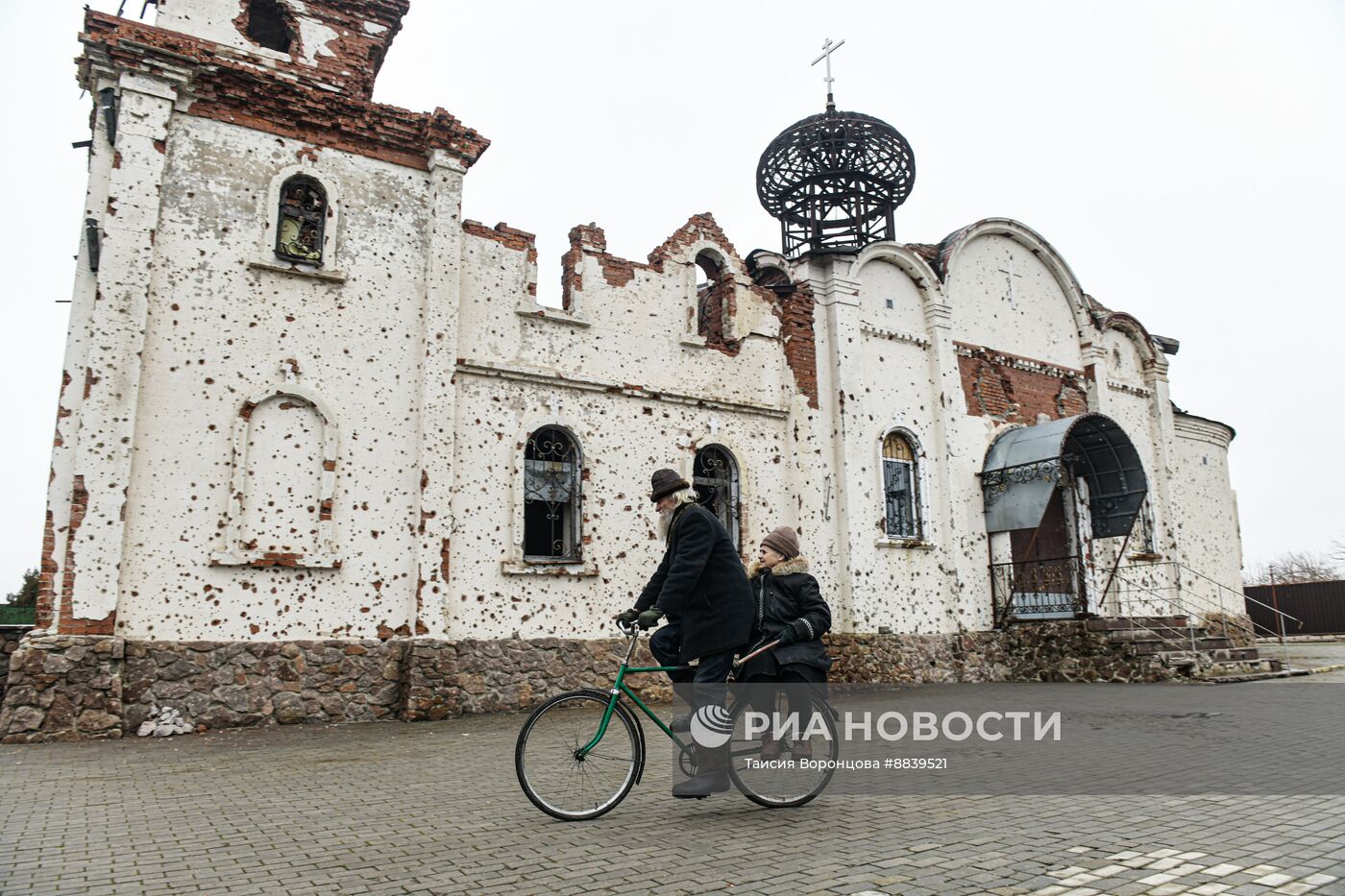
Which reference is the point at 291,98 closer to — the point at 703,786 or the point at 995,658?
the point at 703,786

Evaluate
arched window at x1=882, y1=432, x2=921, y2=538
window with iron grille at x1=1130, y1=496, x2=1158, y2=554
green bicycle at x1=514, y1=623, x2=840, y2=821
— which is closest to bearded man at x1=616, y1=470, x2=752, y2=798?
green bicycle at x1=514, y1=623, x2=840, y2=821

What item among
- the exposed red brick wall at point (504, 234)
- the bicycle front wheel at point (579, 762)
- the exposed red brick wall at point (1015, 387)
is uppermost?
the exposed red brick wall at point (504, 234)

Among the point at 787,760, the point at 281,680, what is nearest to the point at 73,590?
the point at 281,680

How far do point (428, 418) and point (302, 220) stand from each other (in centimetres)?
301

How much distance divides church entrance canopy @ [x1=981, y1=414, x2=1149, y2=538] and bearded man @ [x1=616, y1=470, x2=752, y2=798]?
39.3 ft

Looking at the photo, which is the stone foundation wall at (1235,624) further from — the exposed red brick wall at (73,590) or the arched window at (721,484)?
the exposed red brick wall at (73,590)

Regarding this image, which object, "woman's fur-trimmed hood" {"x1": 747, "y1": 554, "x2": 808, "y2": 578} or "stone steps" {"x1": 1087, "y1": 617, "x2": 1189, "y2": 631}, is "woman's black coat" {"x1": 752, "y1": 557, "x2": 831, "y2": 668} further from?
"stone steps" {"x1": 1087, "y1": 617, "x2": 1189, "y2": 631}

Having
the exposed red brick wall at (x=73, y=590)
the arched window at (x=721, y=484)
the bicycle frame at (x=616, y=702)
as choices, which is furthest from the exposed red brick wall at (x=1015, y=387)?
the exposed red brick wall at (x=73, y=590)

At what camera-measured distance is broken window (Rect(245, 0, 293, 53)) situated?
12.2 metres

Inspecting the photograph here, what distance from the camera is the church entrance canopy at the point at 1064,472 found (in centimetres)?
1600

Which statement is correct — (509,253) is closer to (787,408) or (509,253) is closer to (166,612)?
(787,408)

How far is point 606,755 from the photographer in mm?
5172

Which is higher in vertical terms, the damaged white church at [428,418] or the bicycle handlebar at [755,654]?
the damaged white church at [428,418]

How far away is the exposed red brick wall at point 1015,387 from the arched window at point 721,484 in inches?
226
